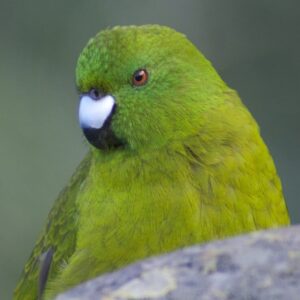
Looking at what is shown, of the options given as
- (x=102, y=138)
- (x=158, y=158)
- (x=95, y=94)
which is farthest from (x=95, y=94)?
(x=158, y=158)

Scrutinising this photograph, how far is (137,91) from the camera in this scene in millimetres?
4516

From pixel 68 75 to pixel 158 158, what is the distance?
3425mm

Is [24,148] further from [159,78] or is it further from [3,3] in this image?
[159,78]

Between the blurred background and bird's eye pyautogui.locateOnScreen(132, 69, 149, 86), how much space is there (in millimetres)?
3088

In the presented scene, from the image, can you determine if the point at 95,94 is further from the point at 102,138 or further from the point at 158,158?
the point at 158,158

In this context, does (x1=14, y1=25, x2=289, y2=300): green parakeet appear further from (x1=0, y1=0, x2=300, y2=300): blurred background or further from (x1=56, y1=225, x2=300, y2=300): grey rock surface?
(x1=0, y1=0, x2=300, y2=300): blurred background

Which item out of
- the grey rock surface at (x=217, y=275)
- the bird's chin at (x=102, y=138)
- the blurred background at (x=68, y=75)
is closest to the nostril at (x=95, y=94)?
the bird's chin at (x=102, y=138)

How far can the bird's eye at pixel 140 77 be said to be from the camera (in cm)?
451

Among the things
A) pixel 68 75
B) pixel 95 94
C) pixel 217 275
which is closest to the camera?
pixel 217 275

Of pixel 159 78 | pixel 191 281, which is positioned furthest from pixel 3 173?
pixel 191 281

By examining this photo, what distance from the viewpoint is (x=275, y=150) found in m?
7.54

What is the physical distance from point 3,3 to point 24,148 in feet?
3.23

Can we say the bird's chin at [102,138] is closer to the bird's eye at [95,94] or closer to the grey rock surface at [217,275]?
the bird's eye at [95,94]

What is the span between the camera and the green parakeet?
14.5 feet
